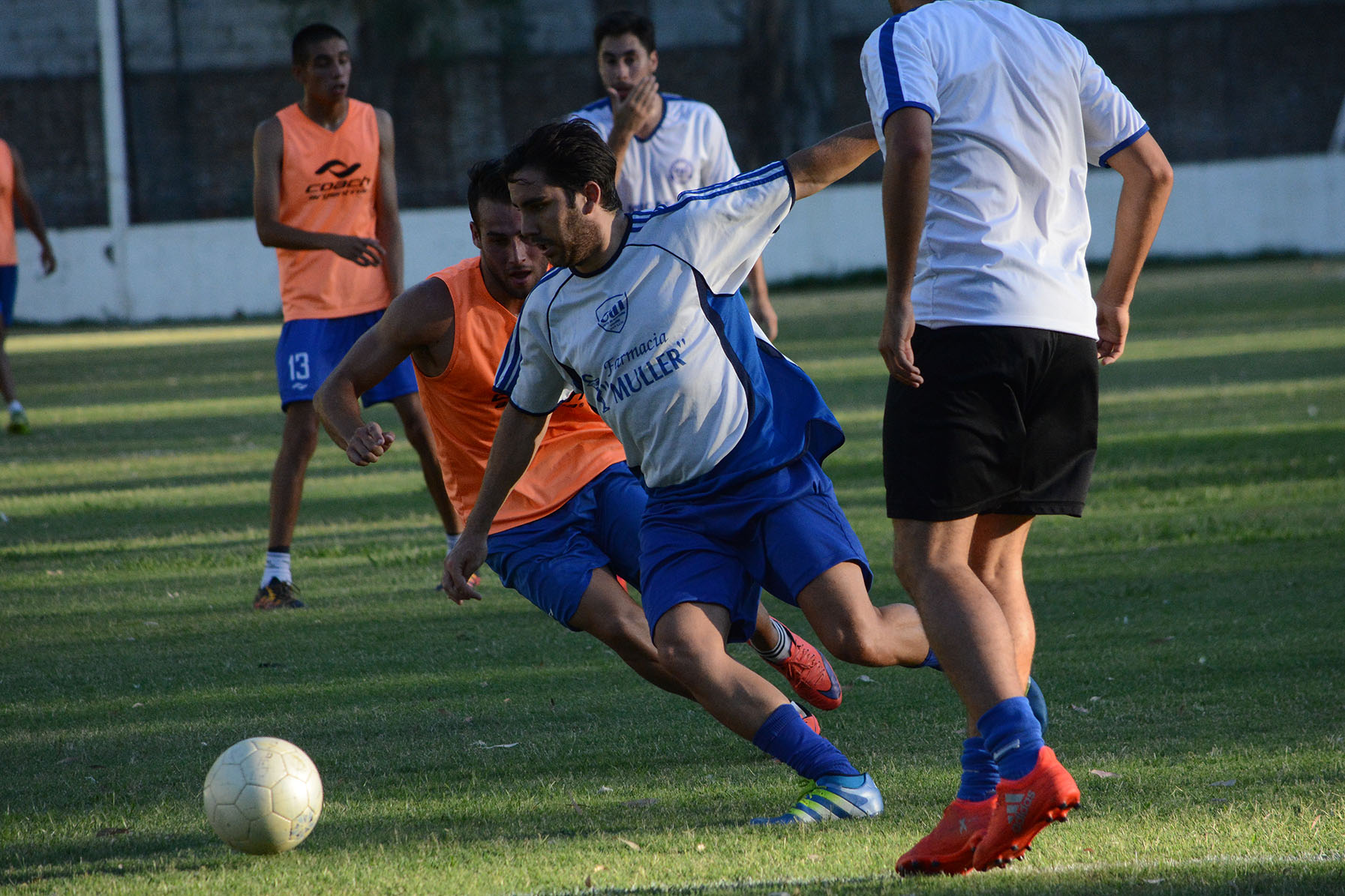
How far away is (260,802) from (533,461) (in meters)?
1.54

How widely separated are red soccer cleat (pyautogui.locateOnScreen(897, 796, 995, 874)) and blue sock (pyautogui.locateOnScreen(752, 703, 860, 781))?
48 cm

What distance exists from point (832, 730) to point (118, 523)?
5646 mm

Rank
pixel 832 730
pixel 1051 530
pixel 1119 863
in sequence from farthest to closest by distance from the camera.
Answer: pixel 1051 530 → pixel 832 730 → pixel 1119 863

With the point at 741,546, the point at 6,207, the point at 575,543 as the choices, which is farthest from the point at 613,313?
the point at 6,207

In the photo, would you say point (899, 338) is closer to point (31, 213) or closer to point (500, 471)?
point (500, 471)

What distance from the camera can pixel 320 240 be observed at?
6695mm

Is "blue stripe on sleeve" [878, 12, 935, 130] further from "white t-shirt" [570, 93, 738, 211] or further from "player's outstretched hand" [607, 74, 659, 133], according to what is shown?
"white t-shirt" [570, 93, 738, 211]

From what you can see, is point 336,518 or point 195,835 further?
point 336,518

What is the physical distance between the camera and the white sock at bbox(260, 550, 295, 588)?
6.63 meters

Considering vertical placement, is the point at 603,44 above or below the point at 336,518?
above

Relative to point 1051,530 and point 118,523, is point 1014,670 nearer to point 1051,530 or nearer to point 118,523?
point 1051,530

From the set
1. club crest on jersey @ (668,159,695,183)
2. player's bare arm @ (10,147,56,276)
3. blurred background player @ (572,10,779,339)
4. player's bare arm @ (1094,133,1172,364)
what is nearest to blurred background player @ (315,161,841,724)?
player's bare arm @ (1094,133,1172,364)

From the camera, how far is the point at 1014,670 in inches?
130

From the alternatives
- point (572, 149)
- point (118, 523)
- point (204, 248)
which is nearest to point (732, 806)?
point (572, 149)
